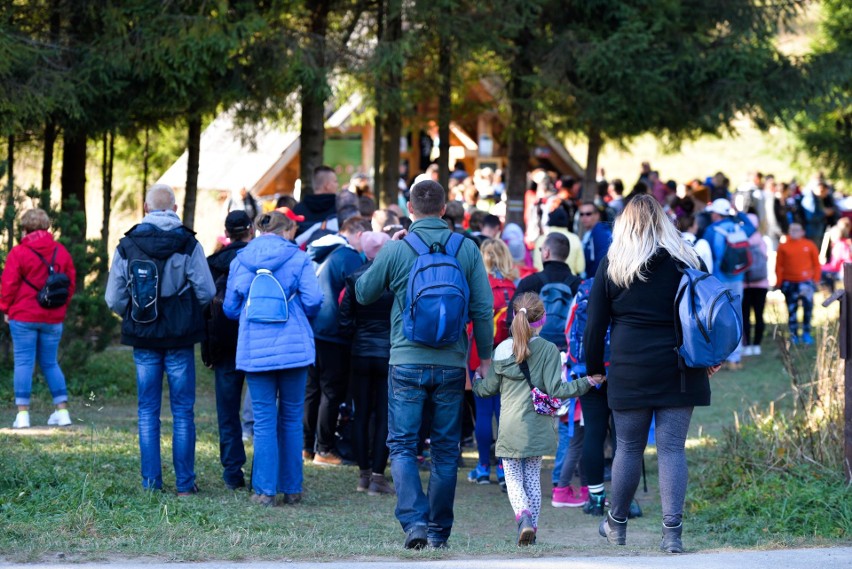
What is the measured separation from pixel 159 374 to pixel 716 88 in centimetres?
1181

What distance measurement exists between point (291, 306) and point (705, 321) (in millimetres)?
2872

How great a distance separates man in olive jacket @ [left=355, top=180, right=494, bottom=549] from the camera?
660 cm

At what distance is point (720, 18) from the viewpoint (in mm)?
18062

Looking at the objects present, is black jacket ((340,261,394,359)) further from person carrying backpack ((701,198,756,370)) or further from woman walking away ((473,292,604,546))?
person carrying backpack ((701,198,756,370))

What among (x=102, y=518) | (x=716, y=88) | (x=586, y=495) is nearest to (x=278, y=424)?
(x=102, y=518)

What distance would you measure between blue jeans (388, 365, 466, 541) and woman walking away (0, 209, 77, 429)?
4585 mm

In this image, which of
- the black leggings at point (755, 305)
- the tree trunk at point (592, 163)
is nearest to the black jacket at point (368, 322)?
the black leggings at point (755, 305)

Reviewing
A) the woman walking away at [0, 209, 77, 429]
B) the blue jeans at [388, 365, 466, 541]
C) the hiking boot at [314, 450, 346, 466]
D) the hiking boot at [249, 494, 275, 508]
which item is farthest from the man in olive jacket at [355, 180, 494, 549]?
the woman walking away at [0, 209, 77, 429]

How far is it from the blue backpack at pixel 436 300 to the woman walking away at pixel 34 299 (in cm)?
466

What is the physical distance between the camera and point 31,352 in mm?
10328

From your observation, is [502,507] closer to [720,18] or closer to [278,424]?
[278,424]

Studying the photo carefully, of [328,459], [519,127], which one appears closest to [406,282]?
[328,459]

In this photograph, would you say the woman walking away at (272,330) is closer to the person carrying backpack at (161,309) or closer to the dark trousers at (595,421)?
the person carrying backpack at (161,309)

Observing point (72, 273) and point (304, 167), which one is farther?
point (304, 167)
